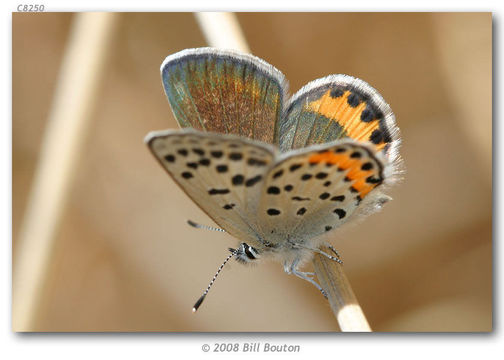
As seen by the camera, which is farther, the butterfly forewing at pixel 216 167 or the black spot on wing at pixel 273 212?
the black spot on wing at pixel 273 212

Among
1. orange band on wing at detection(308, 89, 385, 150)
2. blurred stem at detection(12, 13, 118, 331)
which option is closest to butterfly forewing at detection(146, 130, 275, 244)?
orange band on wing at detection(308, 89, 385, 150)

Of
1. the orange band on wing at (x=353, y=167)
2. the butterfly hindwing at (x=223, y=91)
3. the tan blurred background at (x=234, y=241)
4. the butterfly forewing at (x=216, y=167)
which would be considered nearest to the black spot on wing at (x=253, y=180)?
the butterfly forewing at (x=216, y=167)

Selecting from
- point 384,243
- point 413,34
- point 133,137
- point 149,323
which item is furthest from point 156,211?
point 413,34

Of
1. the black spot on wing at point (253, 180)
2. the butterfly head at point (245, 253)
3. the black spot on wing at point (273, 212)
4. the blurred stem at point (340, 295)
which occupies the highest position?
the black spot on wing at point (253, 180)

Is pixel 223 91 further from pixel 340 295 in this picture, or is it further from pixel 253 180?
pixel 340 295

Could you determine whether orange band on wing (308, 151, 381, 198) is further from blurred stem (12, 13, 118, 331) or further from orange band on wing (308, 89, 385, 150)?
blurred stem (12, 13, 118, 331)

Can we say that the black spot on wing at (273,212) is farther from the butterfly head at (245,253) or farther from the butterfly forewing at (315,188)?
the butterfly head at (245,253)
